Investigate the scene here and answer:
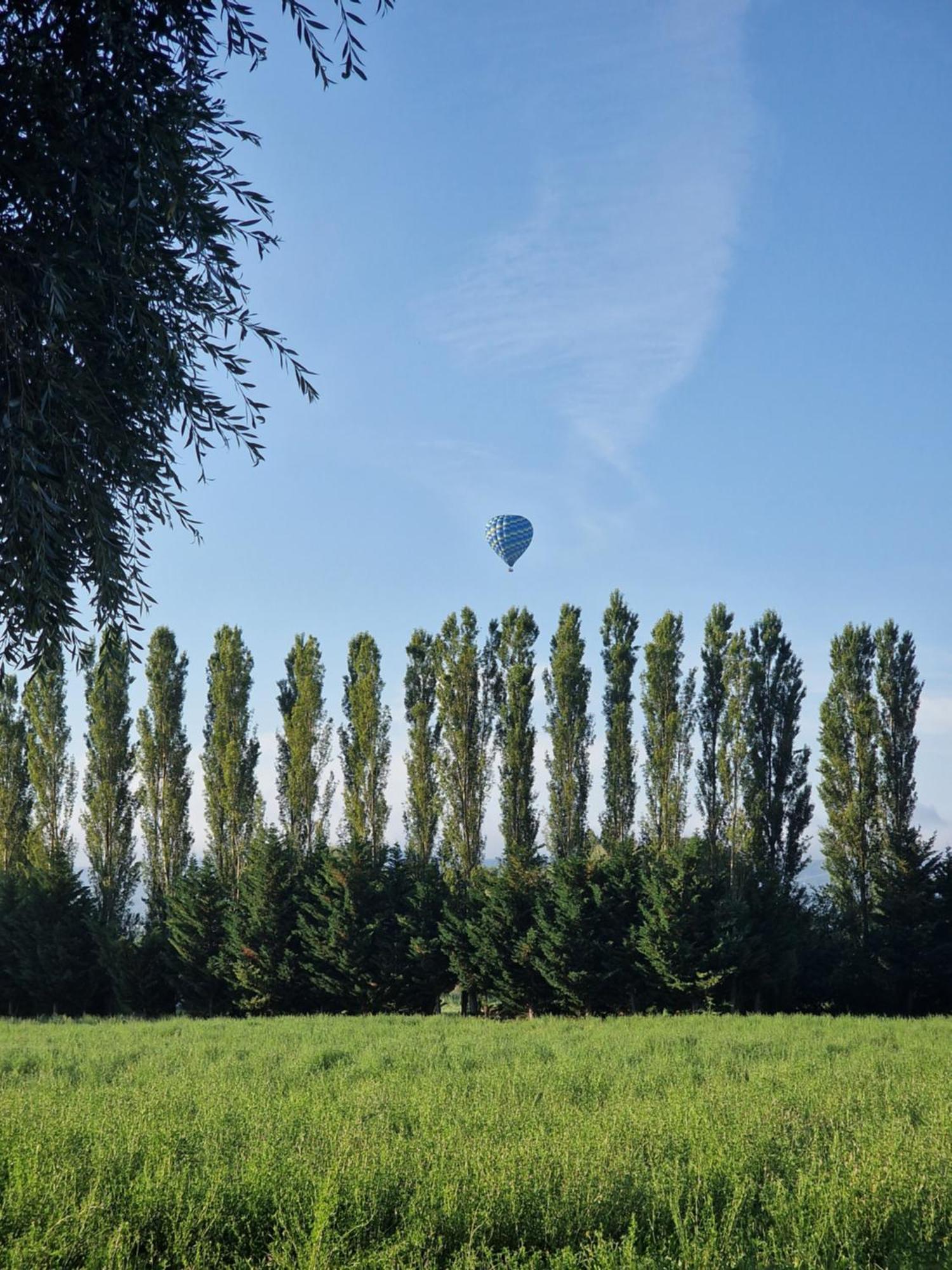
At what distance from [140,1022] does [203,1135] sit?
21938 millimetres

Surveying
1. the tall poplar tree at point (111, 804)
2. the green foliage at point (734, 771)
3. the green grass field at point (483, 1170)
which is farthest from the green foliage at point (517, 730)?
the green grass field at point (483, 1170)

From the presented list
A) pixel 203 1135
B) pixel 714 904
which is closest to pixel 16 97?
pixel 203 1135

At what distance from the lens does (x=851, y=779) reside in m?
46.8

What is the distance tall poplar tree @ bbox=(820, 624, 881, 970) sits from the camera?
45.1 metres

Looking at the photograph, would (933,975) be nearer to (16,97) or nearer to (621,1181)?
(621,1181)

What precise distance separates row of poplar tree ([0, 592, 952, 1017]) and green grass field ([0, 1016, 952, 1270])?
75.9 ft

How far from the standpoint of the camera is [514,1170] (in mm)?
8031

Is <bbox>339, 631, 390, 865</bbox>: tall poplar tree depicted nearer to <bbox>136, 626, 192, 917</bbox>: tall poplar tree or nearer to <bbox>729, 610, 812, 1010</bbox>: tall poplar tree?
<bbox>136, 626, 192, 917</bbox>: tall poplar tree

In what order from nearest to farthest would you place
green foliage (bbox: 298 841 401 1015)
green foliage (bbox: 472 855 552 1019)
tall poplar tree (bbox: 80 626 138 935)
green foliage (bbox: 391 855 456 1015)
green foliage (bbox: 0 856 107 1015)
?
green foliage (bbox: 472 855 552 1019)
green foliage (bbox: 298 841 401 1015)
green foliage (bbox: 391 855 456 1015)
green foliage (bbox: 0 856 107 1015)
tall poplar tree (bbox: 80 626 138 935)

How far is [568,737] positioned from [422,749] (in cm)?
673

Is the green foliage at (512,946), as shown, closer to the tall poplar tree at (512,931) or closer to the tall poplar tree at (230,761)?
the tall poplar tree at (512,931)

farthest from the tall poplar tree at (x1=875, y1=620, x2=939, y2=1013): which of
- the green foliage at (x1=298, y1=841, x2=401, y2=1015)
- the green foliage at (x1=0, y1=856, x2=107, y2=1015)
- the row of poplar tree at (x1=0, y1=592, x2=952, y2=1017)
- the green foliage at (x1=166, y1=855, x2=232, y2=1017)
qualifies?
the green foliage at (x1=0, y1=856, x2=107, y2=1015)

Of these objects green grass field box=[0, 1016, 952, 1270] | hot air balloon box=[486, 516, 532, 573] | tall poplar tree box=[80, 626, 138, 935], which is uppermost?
hot air balloon box=[486, 516, 532, 573]

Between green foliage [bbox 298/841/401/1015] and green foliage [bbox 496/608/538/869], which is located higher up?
green foliage [bbox 496/608/538/869]
